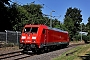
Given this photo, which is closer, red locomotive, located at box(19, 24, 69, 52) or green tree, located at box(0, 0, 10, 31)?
red locomotive, located at box(19, 24, 69, 52)

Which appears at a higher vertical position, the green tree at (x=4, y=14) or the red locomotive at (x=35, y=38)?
the green tree at (x=4, y=14)

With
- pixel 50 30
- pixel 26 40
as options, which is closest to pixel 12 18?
pixel 50 30

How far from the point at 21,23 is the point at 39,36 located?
2611cm

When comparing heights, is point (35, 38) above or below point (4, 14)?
below

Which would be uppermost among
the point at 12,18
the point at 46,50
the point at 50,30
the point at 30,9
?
the point at 30,9

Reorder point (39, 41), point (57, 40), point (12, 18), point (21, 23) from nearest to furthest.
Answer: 1. point (39, 41)
2. point (57, 40)
3. point (12, 18)
4. point (21, 23)

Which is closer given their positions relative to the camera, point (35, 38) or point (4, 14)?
point (35, 38)

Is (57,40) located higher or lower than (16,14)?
lower

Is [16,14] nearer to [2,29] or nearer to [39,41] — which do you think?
[2,29]

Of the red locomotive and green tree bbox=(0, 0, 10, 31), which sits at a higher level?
green tree bbox=(0, 0, 10, 31)

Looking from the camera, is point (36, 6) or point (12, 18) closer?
point (12, 18)

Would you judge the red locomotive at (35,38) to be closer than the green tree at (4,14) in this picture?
Yes

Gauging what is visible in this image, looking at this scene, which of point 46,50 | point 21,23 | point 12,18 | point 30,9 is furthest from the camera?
point 30,9

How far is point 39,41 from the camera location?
25.7 meters
